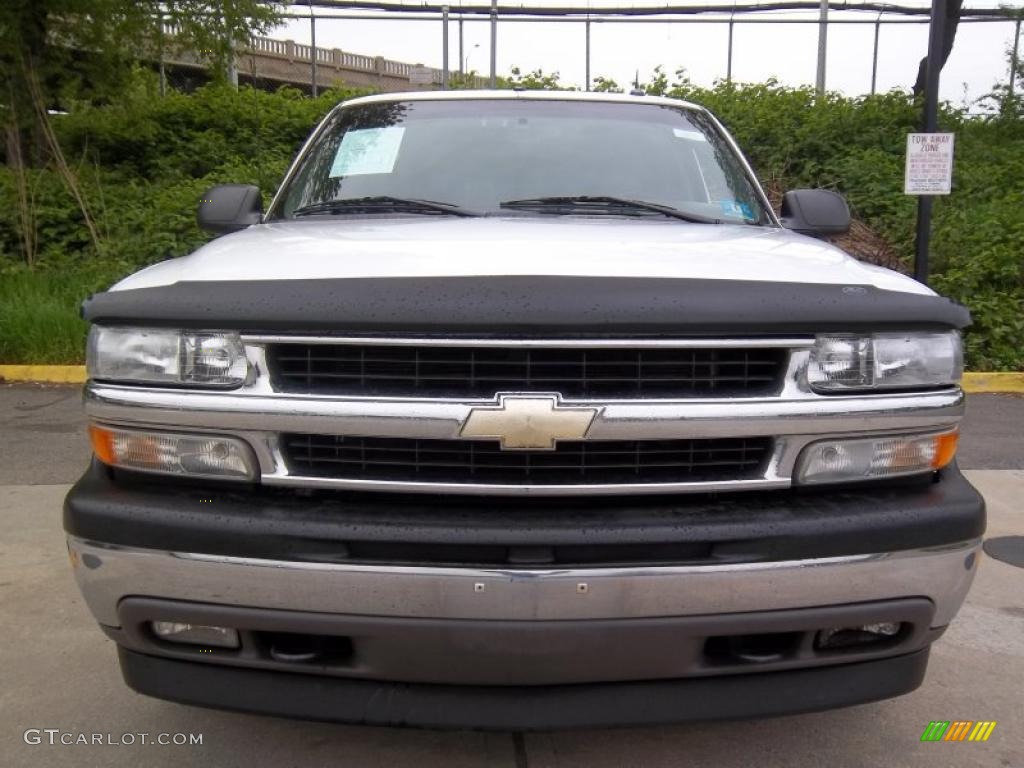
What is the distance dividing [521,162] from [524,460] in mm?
1620

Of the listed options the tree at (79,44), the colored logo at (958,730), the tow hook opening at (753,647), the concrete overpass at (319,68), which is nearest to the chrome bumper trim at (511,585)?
the tow hook opening at (753,647)

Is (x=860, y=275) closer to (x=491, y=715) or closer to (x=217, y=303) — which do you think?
(x=491, y=715)

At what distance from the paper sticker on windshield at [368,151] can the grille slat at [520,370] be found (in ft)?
4.75

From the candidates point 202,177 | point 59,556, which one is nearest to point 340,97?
point 202,177

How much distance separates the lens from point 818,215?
10.5 ft

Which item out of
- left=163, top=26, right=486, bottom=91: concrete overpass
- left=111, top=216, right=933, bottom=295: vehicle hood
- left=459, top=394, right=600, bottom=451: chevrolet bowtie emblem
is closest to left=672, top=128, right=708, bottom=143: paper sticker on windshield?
left=111, top=216, right=933, bottom=295: vehicle hood

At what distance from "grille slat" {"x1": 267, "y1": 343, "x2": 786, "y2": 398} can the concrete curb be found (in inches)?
257

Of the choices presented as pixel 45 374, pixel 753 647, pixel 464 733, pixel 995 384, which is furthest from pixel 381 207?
pixel 995 384

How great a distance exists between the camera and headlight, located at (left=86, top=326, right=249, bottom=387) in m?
1.96

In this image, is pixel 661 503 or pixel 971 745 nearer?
pixel 661 503

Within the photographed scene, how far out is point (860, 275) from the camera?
2182mm

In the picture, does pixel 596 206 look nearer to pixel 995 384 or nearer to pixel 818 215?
pixel 818 215

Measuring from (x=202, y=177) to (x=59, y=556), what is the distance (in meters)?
9.33

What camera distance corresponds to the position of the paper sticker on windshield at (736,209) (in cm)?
307
